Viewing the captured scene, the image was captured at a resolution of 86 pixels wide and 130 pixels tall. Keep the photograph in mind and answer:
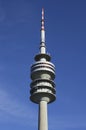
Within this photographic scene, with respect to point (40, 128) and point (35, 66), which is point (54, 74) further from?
point (40, 128)

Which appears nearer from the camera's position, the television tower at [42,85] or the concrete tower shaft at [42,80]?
the television tower at [42,85]

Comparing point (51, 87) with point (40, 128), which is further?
point (51, 87)

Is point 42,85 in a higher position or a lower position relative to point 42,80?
lower

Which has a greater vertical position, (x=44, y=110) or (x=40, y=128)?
(x=44, y=110)

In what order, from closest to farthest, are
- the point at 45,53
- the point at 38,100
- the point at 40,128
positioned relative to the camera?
the point at 40,128, the point at 38,100, the point at 45,53

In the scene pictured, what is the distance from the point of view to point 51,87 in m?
115

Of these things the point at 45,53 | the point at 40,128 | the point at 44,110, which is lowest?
the point at 40,128

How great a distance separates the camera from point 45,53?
124 metres

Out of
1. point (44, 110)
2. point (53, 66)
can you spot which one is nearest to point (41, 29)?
point (53, 66)

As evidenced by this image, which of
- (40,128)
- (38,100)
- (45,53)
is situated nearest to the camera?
(40,128)

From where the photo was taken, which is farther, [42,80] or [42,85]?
[42,80]

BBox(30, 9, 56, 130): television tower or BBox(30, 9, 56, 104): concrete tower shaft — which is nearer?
BBox(30, 9, 56, 130): television tower

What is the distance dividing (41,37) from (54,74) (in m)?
17.4

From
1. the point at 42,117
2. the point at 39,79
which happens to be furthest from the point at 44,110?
the point at 39,79
